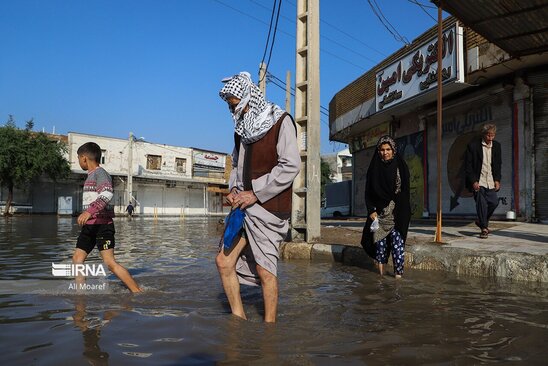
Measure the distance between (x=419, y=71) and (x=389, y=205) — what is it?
26.8 feet

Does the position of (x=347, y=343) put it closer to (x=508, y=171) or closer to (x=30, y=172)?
(x=508, y=171)

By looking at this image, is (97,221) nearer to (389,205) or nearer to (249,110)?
(249,110)

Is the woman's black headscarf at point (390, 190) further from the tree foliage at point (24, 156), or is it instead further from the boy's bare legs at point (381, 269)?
the tree foliage at point (24, 156)

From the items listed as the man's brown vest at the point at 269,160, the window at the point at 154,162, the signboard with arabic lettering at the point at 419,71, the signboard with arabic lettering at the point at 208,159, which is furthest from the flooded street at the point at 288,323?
the signboard with arabic lettering at the point at 208,159

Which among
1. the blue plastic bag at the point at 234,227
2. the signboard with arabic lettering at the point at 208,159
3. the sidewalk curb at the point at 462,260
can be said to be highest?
the signboard with arabic lettering at the point at 208,159

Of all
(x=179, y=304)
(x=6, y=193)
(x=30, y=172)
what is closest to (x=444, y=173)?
(x=179, y=304)

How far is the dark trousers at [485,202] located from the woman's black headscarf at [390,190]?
2.06m

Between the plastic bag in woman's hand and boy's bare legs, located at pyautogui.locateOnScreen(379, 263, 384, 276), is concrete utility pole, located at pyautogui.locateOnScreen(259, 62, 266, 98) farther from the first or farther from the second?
boy's bare legs, located at pyautogui.locateOnScreen(379, 263, 384, 276)

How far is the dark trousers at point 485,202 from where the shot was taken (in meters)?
6.50

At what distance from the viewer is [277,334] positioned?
2.64 metres

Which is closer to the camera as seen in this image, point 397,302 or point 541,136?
point 397,302

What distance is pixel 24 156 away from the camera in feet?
103

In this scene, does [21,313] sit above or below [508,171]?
below

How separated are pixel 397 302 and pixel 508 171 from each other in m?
8.73
